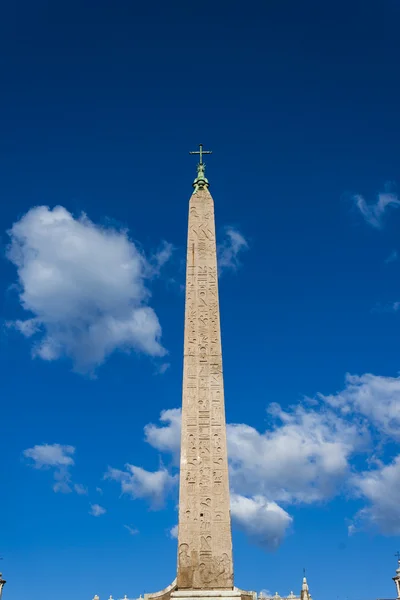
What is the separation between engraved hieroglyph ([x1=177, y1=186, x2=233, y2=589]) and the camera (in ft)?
54.1

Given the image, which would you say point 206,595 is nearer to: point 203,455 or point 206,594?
point 206,594

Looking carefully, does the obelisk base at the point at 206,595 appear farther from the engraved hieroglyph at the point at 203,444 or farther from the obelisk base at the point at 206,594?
the engraved hieroglyph at the point at 203,444

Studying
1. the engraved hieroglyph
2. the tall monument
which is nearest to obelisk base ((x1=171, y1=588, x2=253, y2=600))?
the tall monument

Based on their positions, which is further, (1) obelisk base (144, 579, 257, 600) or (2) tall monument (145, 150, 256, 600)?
(2) tall monument (145, 150, 256, 600)

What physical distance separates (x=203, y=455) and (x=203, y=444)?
0.28m

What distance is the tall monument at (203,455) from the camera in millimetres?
16422

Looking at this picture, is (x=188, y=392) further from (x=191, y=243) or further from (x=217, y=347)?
(x=191, y=243)

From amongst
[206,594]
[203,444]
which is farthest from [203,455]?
[206,594]

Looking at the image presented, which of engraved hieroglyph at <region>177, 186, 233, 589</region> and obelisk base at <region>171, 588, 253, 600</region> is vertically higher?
engraved hieroglyph at <region>177, 186, 233, 589</region>

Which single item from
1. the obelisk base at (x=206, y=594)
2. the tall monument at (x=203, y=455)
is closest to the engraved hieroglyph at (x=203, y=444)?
the tall monument at (x=203, y=455)

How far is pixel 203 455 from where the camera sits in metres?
17.4

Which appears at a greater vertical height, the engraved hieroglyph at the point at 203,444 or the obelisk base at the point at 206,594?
the engraved hieroglyph at the point at 203,444

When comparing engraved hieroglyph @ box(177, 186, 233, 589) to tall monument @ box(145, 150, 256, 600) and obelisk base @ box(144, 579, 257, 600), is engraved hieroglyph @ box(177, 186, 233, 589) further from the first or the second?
obelisk base @ box(144, 579, 257, 600)

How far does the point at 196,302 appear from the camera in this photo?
19344mm
